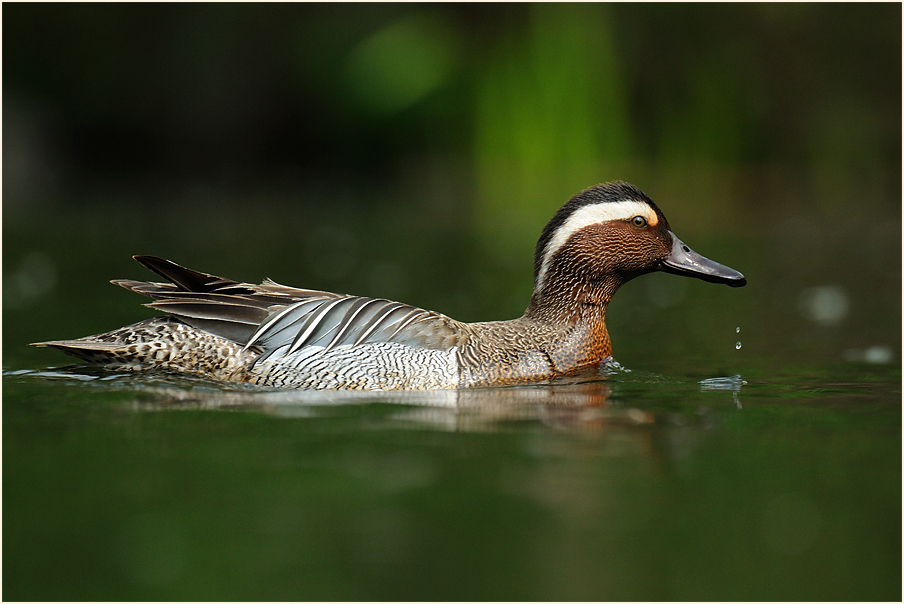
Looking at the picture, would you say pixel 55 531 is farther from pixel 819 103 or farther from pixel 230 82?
pixel 230 82

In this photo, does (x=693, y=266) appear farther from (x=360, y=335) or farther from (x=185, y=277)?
(x=185, y=277)

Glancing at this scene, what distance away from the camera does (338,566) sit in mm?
3525

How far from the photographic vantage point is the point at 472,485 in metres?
4.25

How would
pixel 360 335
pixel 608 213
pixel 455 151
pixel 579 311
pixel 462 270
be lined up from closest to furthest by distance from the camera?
pixel 360 335 < pixel 608 213 < pixel 579 311 < pixel 462 270 < pixel 455 151

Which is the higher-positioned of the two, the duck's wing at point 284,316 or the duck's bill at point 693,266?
the duck's bill at point 693,266

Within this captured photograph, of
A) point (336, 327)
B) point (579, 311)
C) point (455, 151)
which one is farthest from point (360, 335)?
point (455, 151)

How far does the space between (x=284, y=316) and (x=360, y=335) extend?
490 mm

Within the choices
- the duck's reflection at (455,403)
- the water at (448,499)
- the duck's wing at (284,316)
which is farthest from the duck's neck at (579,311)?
the water at (448,499)

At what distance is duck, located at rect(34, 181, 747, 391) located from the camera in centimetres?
634

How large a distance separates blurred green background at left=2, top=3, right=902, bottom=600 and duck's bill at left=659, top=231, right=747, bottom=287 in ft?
2.00

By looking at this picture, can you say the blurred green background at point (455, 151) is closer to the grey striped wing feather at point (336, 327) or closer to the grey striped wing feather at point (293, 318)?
the grey striped wing feather at point (293, 318)

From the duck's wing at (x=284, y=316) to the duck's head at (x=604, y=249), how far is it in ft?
3.28

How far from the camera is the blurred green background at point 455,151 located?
10.7 metres

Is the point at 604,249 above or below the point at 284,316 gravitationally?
above
